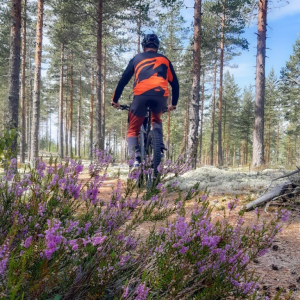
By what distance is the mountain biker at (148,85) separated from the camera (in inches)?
172

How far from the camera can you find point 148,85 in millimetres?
4355

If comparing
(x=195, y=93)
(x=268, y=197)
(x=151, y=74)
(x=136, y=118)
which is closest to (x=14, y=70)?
(x=136, y=118)

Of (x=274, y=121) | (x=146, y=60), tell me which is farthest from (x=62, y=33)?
(x=274, y=121)

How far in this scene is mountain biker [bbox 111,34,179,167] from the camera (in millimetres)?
4375

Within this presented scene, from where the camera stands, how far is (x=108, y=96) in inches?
1341

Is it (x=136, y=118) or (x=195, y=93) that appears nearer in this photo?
(x=136, y=118)

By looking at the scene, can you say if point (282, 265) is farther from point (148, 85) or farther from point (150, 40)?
point (150, 40)

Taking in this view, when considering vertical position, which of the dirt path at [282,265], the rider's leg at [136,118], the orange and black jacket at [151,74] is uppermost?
the orange and black jacket at [151,74]

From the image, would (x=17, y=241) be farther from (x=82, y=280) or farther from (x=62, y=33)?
(x=62, y=33)

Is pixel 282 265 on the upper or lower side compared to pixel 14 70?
lower

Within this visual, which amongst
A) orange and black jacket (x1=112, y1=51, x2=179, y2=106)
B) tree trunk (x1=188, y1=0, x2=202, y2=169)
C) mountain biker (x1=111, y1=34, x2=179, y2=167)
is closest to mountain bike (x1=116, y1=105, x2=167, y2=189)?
mountain biker (x1=111, y1=34, x2=179, y2=167)

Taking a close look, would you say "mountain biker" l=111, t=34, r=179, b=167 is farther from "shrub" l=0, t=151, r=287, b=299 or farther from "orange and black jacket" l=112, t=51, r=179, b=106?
"shrub" l=0, t=151, r=287, b=299

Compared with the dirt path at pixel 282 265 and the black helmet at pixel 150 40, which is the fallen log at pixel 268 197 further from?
the black helmet at pixel 150 40

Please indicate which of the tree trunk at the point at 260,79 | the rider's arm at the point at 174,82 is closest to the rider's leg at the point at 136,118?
the rider's arm at the point at 174,82
